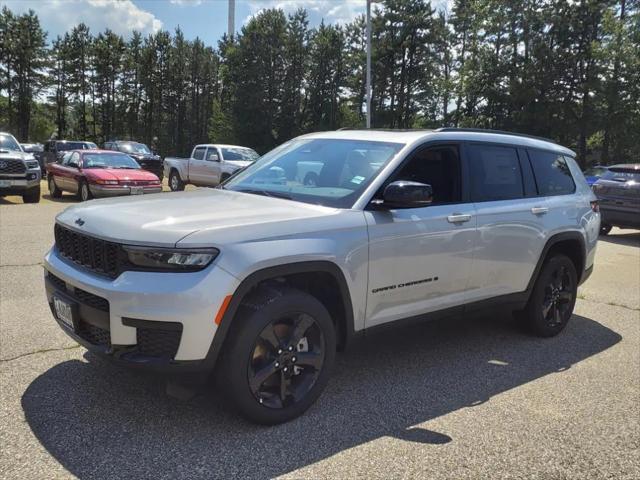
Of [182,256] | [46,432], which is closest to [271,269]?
[182,256]

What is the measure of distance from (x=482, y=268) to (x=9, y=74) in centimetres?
6819

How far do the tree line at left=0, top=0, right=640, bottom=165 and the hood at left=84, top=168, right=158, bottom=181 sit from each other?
83.3 ft

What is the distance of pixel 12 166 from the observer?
14281 mm

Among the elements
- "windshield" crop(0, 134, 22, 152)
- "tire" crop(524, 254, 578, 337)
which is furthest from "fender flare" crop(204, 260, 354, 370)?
"windshield" crop(0, 134, 22, 152)

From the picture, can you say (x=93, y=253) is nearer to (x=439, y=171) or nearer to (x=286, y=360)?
(x=286, y=360)

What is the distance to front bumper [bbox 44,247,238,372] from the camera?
9.52 feet

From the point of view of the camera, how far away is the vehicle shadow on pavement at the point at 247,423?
Answer: 294 centimetres

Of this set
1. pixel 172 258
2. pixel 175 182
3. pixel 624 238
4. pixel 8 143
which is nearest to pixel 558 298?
pixel 172 258

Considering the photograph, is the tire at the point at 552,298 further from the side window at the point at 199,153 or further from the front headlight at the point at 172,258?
the side window at the point at 199,153

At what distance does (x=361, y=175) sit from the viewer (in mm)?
3969

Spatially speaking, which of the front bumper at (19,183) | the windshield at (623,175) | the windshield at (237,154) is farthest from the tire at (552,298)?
the windshield at (237,154)

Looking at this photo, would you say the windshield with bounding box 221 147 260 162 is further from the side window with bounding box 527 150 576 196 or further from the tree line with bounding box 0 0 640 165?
the tree line with bounding box 0 0 640 165

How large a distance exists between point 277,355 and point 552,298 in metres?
3.22

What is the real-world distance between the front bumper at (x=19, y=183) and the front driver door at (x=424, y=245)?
1306 cm
